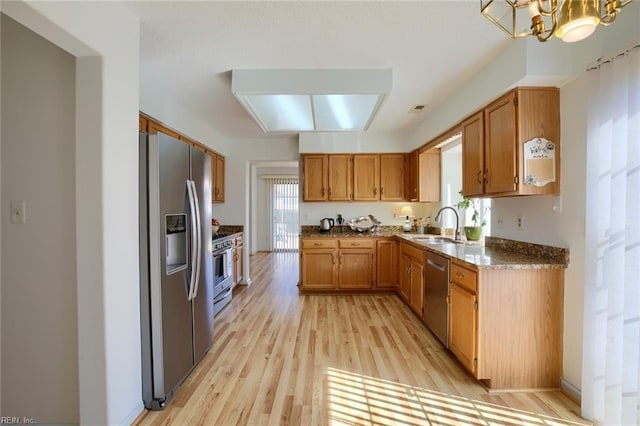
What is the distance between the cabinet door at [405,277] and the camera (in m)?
3.61

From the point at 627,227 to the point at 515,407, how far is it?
4.18 feet

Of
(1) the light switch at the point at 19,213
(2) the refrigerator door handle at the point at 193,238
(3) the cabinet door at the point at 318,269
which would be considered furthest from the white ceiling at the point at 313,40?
(3) the cabinet door at the point at 318,269

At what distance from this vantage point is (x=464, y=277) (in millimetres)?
2229

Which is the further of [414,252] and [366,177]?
Result: [366,177]

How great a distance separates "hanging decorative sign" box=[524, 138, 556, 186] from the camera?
2.11 m

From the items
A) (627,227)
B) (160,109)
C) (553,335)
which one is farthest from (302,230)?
(627,227)

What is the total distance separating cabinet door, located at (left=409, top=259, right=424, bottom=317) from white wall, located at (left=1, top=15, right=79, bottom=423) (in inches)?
114

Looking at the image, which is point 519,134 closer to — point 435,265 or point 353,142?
point 435,265

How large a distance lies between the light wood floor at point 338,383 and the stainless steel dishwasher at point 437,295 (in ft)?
0.51

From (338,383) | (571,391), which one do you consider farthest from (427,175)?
(338,383)

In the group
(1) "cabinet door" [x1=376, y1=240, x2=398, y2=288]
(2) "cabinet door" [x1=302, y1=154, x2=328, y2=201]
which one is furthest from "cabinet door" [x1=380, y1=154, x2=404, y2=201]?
(2) "cabinet door" [x1=302, y1=154, x2=328, y2=201]

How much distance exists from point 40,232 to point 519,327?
3054 mm

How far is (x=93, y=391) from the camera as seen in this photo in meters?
1.56

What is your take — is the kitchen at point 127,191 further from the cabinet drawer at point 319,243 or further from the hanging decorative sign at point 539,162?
the cabinet drawer at point 319,243
